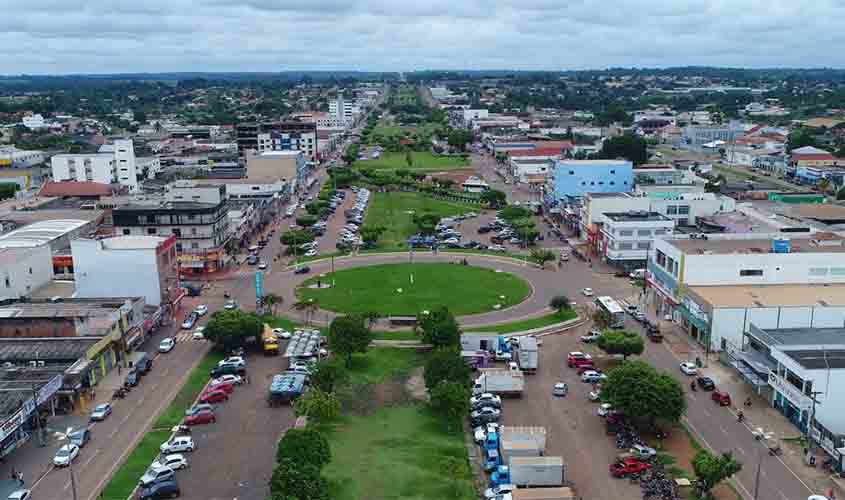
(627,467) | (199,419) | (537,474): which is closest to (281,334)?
(199,419)

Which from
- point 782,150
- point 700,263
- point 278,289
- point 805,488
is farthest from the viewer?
point 782,150

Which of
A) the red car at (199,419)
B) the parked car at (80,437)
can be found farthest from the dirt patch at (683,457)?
the parked car at (80,437)

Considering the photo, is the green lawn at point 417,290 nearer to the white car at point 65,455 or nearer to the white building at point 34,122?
the white car at point 65,455

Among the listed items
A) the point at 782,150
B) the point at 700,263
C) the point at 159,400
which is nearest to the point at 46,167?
the point at 159,400

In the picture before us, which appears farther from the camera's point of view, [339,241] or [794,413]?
[339,241]

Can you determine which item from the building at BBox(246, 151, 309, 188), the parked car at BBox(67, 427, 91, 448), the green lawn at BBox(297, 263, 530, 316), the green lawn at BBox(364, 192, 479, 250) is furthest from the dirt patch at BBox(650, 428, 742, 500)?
the building at BBox(246, 151, 309, 188)

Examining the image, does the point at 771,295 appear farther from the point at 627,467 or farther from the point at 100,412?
the point at 100,412

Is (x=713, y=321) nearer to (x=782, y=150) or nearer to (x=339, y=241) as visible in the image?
(x=339, y=241)

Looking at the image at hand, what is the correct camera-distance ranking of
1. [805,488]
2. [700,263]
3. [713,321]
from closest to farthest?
[805,488] < [713,321] < [700,263]
